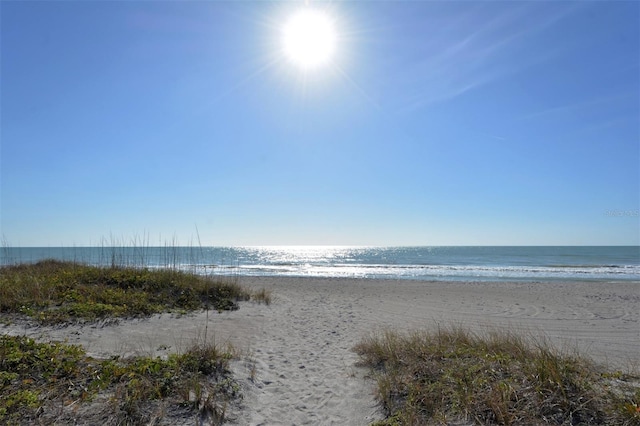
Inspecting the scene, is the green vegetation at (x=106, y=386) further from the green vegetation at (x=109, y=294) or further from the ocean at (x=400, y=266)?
the ocean at (x=400, y=266)

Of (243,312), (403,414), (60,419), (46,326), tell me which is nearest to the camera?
(60,419)

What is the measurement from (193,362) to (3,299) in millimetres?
6938

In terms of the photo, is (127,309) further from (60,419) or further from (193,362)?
(60,419)

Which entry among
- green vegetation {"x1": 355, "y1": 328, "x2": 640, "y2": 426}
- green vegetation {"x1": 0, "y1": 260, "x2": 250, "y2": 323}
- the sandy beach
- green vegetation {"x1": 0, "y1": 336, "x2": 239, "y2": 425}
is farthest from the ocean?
green vegetation {"x1": 355, "y1": 328, "x2": 640, "y2": 426}

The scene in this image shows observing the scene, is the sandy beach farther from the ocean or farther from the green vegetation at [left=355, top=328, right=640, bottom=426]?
the ocean

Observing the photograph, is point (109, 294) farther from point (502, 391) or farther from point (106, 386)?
point (502, 391)

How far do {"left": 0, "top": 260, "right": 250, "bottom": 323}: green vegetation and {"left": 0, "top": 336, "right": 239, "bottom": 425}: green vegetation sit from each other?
3.54 m

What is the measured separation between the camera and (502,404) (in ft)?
11.2

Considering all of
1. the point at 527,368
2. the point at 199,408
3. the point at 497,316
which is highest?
the point at 527,368

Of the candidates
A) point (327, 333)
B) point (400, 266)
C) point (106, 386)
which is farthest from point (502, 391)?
point (400, 266)

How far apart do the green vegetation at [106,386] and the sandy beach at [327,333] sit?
408mm

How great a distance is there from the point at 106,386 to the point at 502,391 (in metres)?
4.40

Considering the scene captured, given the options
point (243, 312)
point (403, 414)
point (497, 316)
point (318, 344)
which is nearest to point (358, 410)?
point (403, 414)

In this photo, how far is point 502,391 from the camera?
11.9ft
